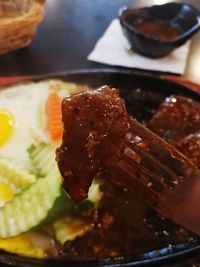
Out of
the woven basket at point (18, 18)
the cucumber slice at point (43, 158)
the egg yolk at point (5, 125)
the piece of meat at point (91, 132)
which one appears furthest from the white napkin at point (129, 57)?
the piece of meat at point (91, 132)

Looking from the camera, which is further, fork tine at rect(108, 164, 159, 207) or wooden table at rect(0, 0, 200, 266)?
wooden table at rect(0, 0, 200, 266)

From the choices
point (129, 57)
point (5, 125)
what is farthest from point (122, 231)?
point (129, 57)

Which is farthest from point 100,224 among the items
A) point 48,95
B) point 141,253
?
point 48,95

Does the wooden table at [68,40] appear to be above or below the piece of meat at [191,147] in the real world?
below

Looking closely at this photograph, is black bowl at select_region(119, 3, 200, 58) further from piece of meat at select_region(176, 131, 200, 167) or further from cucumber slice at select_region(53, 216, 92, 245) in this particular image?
cucumber slice at select_region(53, 216, 92, 245)

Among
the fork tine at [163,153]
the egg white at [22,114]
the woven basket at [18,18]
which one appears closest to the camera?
the fork tine at [163,153]

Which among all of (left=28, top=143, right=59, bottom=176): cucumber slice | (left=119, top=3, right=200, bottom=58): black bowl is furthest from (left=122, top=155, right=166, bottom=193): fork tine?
(left=119, top=3, right=200, bottom=58): black bowl

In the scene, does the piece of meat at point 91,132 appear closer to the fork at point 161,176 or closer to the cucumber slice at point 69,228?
the fork at point 161,176
